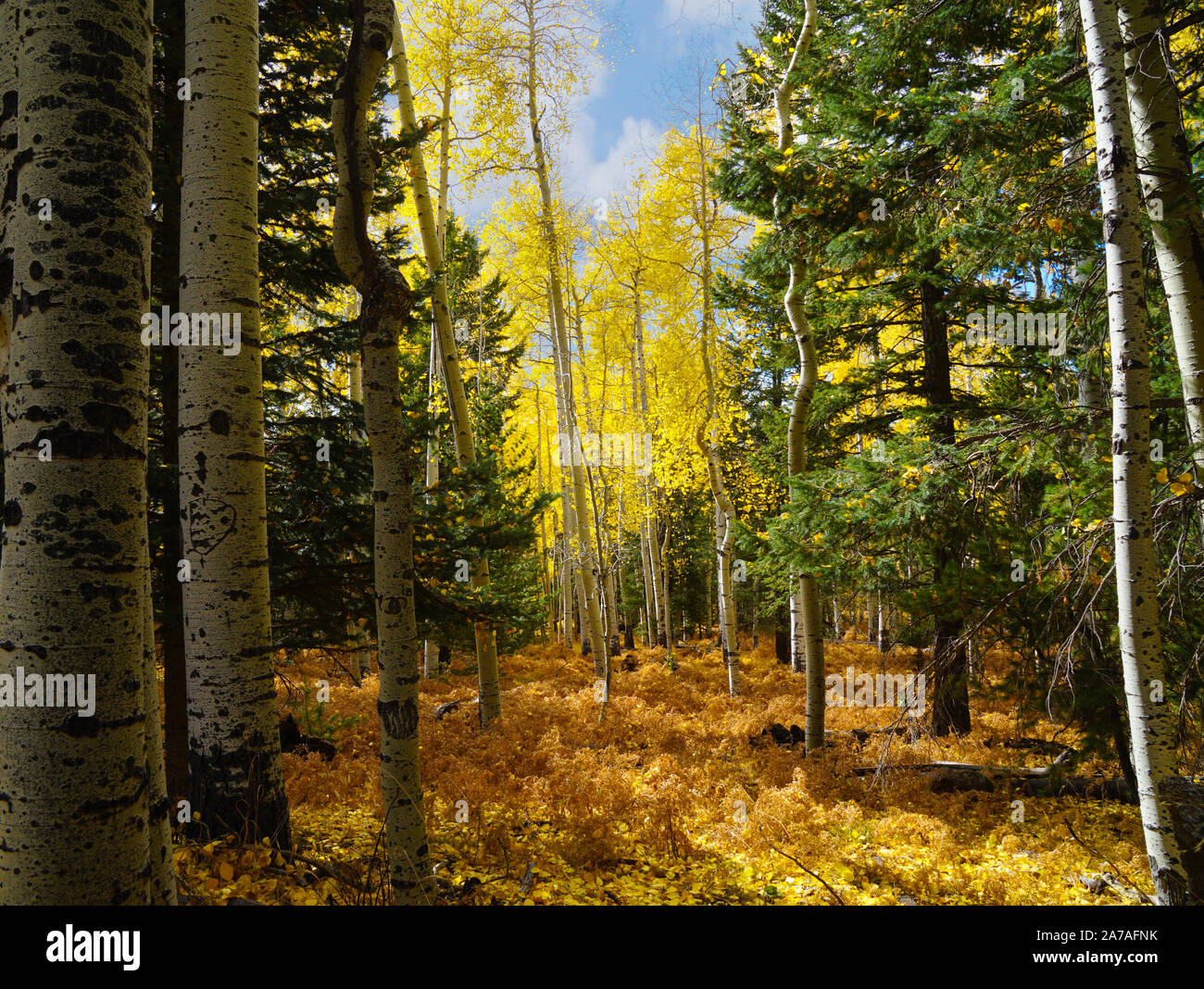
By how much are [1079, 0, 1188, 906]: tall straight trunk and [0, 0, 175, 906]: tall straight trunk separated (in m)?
4.48

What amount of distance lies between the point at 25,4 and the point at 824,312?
8.85m

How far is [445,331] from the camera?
7.53m

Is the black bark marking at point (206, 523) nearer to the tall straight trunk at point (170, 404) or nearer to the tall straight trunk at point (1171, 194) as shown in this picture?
the tall straight trunk at point (170, 404)

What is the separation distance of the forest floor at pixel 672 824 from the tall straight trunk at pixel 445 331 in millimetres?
795

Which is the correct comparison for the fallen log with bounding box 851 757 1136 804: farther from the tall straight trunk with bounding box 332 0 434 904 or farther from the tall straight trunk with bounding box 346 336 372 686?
the tall straight trunk with bounding box 346 336 372 686

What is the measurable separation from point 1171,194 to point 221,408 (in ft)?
19.7

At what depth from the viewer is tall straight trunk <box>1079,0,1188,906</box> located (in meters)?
3.19

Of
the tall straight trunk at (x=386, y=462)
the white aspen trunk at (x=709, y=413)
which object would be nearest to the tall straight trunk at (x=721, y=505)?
the white aspen trunk at (x=709, y=413)

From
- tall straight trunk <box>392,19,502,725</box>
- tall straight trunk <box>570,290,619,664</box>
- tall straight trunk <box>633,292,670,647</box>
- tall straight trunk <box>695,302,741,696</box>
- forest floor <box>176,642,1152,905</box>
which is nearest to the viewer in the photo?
forest floor <box>176,642,1152,905</box>

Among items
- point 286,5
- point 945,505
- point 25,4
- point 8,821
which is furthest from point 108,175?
point 945,505

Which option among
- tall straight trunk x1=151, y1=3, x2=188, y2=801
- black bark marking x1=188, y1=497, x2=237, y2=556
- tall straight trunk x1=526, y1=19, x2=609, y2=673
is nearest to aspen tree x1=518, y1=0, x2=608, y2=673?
tall straight trunk x1=526, y1=19, x2=609, y2=673

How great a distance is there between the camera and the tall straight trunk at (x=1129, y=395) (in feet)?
10.5

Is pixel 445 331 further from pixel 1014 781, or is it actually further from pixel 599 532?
pixel 1014 781

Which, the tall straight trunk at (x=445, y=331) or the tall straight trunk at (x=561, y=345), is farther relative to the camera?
the tall straight trunk at (x=561, y=345)
